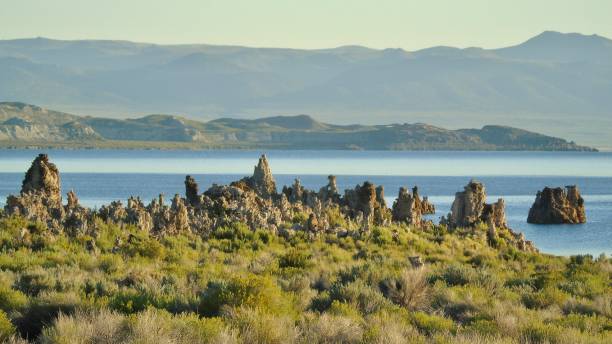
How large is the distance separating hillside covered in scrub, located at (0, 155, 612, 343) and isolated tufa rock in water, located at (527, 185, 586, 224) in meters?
37.6

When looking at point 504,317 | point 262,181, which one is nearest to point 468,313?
point 504,317

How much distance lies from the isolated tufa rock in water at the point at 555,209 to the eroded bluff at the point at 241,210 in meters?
32.1

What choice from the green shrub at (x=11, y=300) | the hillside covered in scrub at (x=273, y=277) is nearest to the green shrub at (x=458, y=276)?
the hillside covered in scrub at (x=273, y=277)

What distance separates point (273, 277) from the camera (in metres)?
22.8

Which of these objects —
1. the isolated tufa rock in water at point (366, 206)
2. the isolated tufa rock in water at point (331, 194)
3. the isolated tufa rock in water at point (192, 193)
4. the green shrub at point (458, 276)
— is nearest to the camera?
the green shrub at point (458, 276)

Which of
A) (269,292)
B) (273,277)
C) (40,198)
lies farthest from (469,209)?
(269,292)

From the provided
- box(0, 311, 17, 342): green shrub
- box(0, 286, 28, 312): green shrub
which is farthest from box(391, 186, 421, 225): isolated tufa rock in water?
box(0, 311, 17, 342): green shrub

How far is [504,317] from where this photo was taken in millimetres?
17844

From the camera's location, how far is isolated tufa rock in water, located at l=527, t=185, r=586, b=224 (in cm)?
7981

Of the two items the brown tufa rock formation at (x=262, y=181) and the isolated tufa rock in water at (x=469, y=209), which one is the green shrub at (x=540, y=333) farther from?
the brown tufa rock formation at (x=262, y=181)

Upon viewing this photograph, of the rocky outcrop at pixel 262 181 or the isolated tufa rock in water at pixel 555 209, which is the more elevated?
the rocky outcrop at pixel 262 181

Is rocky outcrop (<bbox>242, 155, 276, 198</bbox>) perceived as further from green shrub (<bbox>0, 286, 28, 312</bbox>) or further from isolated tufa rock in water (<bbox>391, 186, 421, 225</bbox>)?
green shrub (<bbox>0, 286, 28, 312</bbox>)

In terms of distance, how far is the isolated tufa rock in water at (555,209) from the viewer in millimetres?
79812

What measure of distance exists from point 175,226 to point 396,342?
19.5 meters
